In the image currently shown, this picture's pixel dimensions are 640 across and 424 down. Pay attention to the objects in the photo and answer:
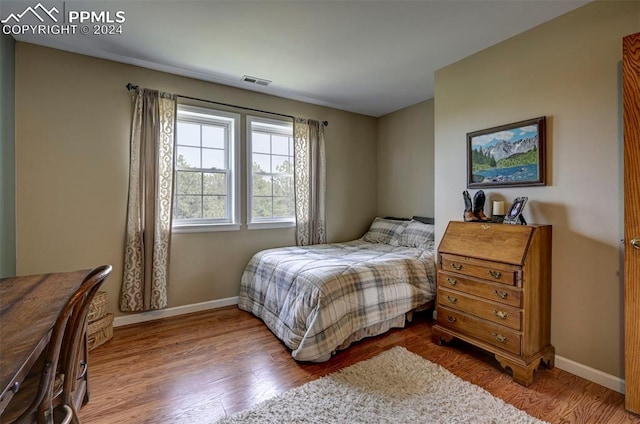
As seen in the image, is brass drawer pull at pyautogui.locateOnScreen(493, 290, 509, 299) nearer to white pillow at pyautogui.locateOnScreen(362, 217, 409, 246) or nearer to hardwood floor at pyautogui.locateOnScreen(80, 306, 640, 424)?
hardwood floor at pyautogui.locateOnScreen(80, 306, 640, 424)

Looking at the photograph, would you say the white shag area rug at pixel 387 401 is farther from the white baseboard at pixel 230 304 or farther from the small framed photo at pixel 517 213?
the small framed photo at pixel 517 213

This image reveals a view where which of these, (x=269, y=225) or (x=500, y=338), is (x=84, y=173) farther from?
→ (x=500, y=338)

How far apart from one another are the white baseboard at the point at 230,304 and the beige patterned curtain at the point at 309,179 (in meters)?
1.18

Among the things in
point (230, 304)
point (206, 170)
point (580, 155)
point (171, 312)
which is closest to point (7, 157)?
point (206, 170)

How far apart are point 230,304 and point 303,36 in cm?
277

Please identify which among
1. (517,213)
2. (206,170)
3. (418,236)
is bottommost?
(418,236)

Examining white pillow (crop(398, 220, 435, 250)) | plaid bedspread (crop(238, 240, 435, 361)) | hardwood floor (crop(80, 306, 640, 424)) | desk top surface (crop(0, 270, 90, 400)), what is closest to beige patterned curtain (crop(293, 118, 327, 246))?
plaid bedspread (crop(238, 240, 435, 361))

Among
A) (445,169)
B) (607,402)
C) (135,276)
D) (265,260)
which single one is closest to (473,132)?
(445,169)

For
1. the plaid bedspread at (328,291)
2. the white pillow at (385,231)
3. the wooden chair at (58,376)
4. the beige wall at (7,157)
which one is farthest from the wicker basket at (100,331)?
the white pillow at (385,231)

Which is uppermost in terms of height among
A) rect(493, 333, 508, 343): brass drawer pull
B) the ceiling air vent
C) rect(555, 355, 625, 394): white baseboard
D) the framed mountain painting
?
the ceiling air vent

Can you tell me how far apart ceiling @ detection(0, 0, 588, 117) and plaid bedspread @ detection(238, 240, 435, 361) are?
73.2 inches

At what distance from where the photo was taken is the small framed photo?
6.82ft

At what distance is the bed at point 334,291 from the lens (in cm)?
215

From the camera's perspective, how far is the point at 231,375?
197 cm
